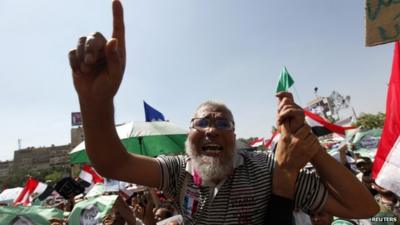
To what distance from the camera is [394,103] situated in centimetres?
373

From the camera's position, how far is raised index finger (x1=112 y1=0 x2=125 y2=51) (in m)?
1.57

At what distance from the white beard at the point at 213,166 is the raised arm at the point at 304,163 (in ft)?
0.81

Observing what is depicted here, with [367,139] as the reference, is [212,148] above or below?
above

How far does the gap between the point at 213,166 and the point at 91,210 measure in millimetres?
3322

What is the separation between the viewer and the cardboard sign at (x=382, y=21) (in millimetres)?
3929

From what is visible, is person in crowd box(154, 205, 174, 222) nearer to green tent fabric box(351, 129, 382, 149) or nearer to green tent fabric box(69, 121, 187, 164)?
green tent fabric box(69, 121, 187, 164)

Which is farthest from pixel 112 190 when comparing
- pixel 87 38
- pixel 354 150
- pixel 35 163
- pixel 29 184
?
pixel 35 163

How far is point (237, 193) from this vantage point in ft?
5.11

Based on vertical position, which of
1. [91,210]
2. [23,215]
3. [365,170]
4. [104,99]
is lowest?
[91,210]

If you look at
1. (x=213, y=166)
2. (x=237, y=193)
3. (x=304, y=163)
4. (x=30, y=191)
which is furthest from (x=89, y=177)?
(x=304, y=163)

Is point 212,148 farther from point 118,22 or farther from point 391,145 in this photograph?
point 391,145

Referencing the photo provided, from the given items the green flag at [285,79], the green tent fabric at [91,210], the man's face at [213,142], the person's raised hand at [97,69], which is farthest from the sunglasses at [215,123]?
the green flag at [285,79]

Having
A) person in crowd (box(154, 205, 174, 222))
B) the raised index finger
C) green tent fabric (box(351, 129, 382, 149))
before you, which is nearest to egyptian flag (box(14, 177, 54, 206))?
person in crowd (box(154, 205, 174, 222))

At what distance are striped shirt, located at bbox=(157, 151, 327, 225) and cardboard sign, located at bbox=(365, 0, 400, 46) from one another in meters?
2.97
